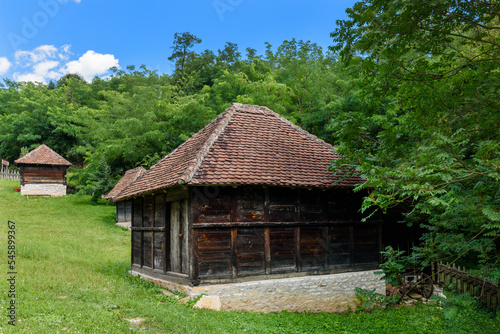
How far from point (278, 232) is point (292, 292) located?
66.7 inches

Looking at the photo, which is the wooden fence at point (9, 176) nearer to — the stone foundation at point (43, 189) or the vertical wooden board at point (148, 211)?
the stone foundation at point (43, 189)

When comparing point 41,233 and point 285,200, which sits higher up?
point 285,200

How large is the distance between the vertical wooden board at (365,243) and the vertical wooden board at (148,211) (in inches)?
261

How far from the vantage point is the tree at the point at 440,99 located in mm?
5957

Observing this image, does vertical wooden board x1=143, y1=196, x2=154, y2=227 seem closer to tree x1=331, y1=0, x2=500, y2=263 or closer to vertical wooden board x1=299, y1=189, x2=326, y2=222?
vertical wooden board x1=299, y1=189, x2=326, y2=222

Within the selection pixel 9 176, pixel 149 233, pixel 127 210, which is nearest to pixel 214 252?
pixel 149 233

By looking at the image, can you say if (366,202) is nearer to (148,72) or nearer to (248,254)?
(248,254)

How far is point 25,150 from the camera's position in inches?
1667

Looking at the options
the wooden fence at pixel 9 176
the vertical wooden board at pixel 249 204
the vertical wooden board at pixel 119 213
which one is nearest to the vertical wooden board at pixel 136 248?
the vertical wooden board at pixel 249 204

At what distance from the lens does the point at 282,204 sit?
10.4 meters

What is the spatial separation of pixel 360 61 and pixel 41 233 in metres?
19.0

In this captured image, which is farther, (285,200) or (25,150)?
(25,150)

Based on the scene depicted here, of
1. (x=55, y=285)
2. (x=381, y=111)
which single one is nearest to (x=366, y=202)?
(x=55, y=285)

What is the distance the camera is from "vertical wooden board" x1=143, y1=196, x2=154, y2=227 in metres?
11.8
